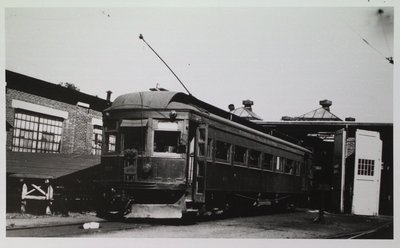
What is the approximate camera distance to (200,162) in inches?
312

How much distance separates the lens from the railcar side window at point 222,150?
335 inches

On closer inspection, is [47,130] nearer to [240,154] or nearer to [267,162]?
[240,154]

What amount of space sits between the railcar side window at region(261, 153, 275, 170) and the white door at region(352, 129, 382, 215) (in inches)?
145

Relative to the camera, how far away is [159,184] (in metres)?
7.41

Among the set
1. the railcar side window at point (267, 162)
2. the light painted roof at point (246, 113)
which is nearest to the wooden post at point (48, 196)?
the railcar side window at point (267, 162)

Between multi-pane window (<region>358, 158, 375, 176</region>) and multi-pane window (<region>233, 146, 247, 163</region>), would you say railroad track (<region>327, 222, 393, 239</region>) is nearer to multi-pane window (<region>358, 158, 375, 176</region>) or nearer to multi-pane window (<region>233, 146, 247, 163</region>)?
multi-pane window (<region>233, 146, 247, 163</region>)

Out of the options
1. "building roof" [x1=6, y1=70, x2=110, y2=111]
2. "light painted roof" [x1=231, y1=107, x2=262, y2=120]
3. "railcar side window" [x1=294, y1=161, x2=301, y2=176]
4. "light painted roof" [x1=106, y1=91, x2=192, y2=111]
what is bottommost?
"railcar side window" [x1=294, y1=161, x2=301, y2=176]

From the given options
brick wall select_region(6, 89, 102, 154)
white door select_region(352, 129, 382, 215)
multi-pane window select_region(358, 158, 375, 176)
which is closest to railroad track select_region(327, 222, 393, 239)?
white door select_region(352, 129, 382, 215)

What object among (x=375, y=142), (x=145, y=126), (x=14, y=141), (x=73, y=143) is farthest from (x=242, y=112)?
(x=145, y=126)

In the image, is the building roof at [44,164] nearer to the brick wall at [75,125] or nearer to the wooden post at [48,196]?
the wooden post at [48,196]

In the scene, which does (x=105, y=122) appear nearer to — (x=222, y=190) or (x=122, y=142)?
(x=122, y=142)

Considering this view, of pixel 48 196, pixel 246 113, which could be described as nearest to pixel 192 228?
pixel 48 196

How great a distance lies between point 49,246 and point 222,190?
3.22m

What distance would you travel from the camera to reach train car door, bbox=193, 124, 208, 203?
7812 millimetres
